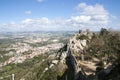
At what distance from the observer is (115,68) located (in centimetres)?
2284

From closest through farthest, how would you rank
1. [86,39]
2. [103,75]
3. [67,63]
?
1. [103,75]
2. [67,63]
3. [86,39]

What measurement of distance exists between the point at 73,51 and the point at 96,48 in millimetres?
5076

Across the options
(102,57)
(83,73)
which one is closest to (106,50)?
(102,57)

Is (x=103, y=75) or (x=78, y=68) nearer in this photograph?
(x=103, y=75)

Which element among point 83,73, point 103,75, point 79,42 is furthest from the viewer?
point 79,42

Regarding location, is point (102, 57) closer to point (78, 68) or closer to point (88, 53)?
point (88, 53)

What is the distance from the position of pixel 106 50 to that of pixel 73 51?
26.0 feet

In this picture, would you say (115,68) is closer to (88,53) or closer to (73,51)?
(88,53)

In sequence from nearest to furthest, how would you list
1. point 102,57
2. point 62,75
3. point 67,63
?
point 102,57, point 62,75, point 67,63

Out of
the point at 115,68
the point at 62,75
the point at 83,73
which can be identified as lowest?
the point at 62,75

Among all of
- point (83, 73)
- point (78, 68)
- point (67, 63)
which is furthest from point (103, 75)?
point (67, 63)

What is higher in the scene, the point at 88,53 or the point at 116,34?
the point at 116,34

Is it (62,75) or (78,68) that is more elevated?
(78,68)

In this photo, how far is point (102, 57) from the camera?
37.2m
